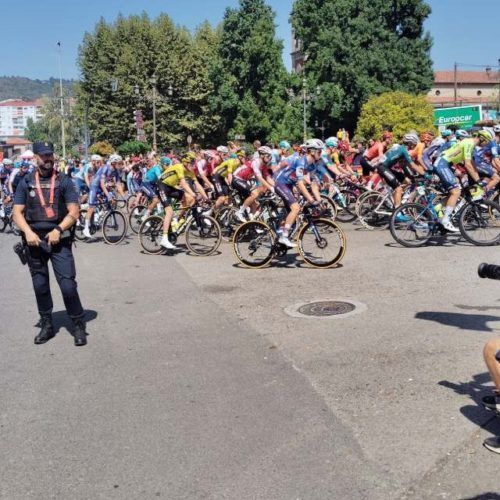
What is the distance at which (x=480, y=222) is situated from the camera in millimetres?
10852

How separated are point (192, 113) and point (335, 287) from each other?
52627mm

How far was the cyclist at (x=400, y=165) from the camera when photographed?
12.1m

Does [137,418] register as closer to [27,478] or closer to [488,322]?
[27,478]

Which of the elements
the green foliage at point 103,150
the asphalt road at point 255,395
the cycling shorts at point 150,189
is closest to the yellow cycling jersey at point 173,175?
the cycling shorts at point 150,189

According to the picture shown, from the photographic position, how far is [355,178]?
15320mm

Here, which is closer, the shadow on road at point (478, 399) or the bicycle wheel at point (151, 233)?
the shadow on road at point (478, 399)

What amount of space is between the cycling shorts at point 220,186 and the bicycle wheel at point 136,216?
2209mm

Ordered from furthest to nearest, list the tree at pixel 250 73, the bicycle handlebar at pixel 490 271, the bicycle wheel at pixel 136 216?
the tree at pixel 250 73
the bicycle wheel at pixel 136 216
the bicycle handlebar at pixel 490 271

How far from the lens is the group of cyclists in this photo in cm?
1014

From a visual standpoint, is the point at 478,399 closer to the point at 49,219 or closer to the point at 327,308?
the point at 327,308

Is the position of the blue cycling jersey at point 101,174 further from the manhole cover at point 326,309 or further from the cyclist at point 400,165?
the manhole cover at point 326,309

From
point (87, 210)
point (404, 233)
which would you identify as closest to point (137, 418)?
point (404, 233)

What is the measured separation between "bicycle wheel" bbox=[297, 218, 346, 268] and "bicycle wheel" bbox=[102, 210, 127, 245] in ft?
17.8

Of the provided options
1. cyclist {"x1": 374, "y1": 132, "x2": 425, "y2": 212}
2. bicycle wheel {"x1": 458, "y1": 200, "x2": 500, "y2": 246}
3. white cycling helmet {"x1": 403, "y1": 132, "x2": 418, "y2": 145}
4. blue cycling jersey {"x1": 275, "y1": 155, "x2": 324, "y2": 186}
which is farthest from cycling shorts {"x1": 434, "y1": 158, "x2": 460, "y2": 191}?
blue cycling jersey {"x1": 275, "y1": 155, "x2": 324, "y2": 186}
